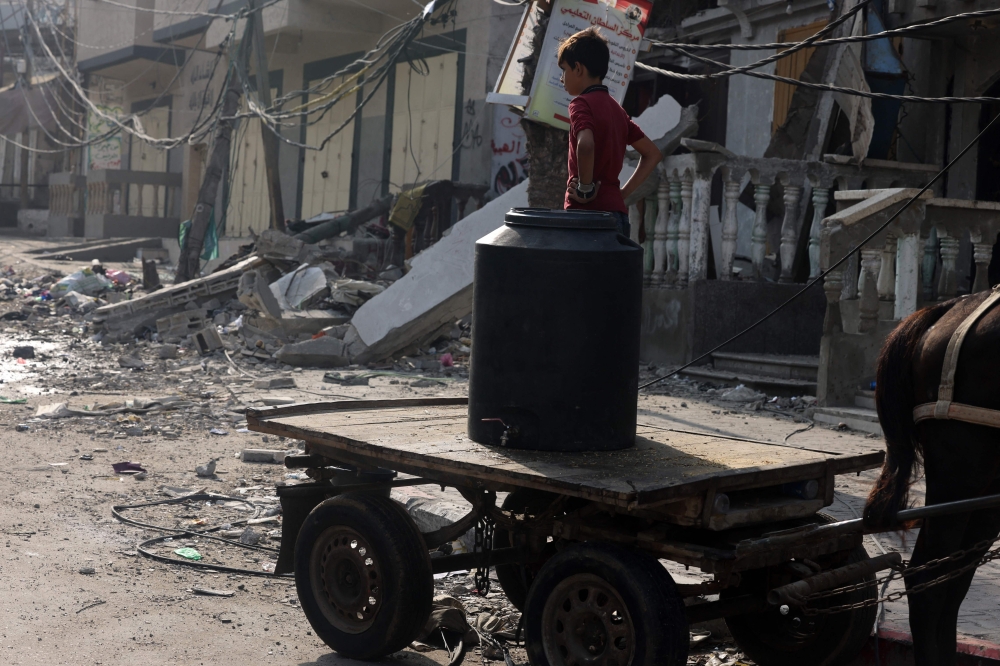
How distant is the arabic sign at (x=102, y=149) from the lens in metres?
29.8

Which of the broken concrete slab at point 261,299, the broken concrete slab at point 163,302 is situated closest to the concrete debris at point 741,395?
the broken concrete slab at point 261,299

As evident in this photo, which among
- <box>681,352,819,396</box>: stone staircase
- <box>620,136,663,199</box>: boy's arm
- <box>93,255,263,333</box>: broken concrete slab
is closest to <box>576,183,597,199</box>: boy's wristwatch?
<box>620,136,663,199</box>: boy's arm

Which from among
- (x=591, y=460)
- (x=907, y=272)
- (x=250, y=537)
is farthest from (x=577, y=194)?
(x=907, y=272)

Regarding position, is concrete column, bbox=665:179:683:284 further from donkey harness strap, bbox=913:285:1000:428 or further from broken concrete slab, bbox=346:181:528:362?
donkey harness strap, bbox=913:285:1000:428

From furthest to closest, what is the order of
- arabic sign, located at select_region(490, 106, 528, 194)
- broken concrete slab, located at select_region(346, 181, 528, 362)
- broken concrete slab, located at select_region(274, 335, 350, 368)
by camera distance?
1. arabic sign, located at select_region(490, 106, 528, 194)
2. broken concrete slab, located at select_region(346, 181, 528, 362)
3. broken concrete slab, located at select_region(274, 335, 350, 368)

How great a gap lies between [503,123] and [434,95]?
1.81 m

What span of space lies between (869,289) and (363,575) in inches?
202

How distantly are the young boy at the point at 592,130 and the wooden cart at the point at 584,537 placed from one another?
3.50 feet

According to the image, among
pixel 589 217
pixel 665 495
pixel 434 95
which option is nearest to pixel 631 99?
pixel 434 95

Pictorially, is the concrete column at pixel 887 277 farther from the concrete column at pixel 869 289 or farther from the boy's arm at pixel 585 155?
the boy's arm at pixel 585 155

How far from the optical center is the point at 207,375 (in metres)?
10.5

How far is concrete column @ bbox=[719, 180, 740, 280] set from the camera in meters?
9.32

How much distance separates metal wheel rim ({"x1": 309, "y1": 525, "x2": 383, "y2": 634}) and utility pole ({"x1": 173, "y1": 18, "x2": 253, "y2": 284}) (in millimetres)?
13191

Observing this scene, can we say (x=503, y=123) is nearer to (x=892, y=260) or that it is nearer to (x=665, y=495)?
(x=892, y=260)
